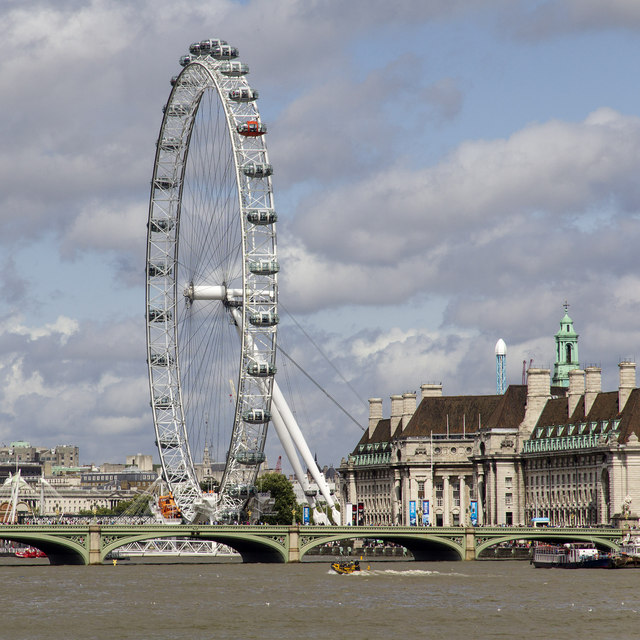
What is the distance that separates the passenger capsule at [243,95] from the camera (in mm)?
133125

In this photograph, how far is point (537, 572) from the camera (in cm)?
13225

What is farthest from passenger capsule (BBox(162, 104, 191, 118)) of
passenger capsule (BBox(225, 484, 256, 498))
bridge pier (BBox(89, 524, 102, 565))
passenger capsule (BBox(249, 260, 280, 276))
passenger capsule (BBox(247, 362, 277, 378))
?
bridge pier (BBox(89, 524, 102, 565))

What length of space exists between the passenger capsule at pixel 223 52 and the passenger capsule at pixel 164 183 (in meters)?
12.4

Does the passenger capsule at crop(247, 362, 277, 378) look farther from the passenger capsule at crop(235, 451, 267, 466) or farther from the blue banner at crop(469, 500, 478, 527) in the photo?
the blue banner at crop(469, 500, 478, 527)

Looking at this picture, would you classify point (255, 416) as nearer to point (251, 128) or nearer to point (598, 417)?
point (251, 128)

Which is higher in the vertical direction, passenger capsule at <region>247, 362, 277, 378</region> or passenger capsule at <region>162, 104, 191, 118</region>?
passenger capsule at <region>162, 104, 191, 118</region>

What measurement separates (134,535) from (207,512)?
16999 millimetres

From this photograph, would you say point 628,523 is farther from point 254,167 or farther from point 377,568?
point 254,167

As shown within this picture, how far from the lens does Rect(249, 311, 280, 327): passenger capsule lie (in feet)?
454

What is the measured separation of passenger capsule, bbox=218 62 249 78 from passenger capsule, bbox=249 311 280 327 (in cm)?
1733

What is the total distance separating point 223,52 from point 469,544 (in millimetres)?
40440

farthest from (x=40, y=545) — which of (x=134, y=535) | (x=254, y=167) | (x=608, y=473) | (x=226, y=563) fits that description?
(x=608, y=473)

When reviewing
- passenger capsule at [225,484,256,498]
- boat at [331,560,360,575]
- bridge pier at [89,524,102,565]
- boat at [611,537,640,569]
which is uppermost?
passenger capsule at [225,484,256,498]

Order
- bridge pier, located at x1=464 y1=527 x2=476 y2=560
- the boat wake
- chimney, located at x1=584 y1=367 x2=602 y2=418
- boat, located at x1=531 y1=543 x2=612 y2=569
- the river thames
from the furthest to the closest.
Answer: chimney, located at x1=584 y1=367 x2=602 y2=418 → bridge pier, located at x1=464 y1=527 x2=476 y2=560 → boat, located at x1=531 y1=543 x2=612 y2=569 → the boat wake → the river thames
